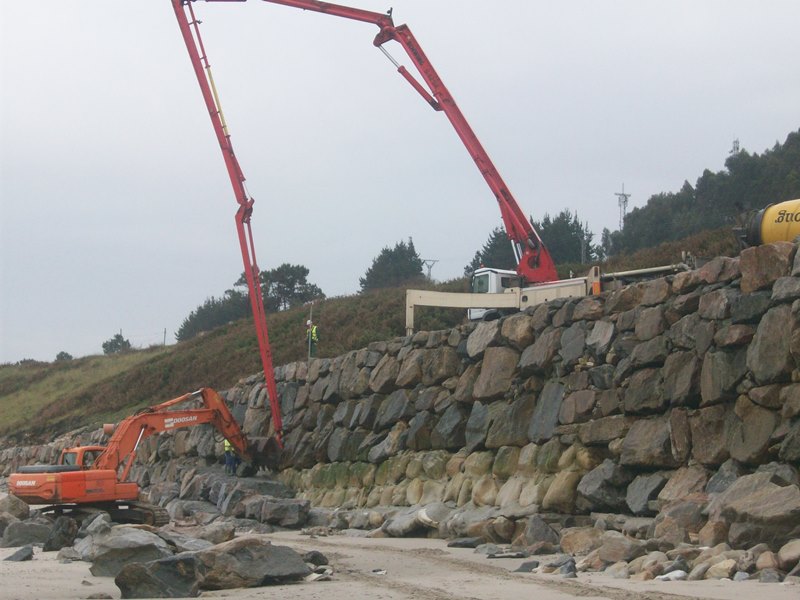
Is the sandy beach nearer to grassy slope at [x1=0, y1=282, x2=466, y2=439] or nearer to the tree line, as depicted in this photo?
grassy slope at [x1=0, y1=282, x2=466, y2=439]

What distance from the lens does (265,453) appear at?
26406mm

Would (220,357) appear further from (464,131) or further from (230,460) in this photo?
(464,131)

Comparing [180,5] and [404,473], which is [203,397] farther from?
[180,5]

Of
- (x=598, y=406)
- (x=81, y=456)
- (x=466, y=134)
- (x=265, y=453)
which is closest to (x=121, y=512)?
(x=81, y=456)

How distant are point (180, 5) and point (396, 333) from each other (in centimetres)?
1441

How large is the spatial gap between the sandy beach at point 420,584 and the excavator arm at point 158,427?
5.72 meters

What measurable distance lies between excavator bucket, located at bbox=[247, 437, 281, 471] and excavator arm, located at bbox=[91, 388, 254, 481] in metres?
0.11

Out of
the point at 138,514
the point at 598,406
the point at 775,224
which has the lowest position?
the point at 138,514

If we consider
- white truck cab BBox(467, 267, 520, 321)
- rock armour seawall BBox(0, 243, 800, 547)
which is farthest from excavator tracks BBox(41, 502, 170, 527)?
white truck cab BBox(467, 267, 520, 321)

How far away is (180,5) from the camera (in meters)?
27.9

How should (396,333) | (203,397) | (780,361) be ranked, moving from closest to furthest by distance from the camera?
(780,361), (203,397), (396,333)

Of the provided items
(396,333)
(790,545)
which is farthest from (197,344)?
(790,545)

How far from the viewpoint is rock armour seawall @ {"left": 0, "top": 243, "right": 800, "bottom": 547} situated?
529 inches

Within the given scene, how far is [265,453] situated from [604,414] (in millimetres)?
12068
